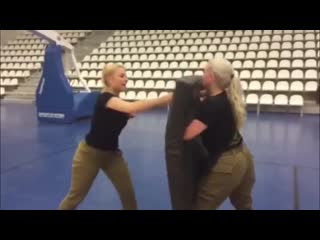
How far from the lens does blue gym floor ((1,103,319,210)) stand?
4.06 meters

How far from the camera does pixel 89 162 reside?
9.29 feet

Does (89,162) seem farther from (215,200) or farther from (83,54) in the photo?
(83,54)

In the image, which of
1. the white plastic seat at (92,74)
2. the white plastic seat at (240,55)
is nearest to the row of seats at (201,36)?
the white plastic seat at (240,55)

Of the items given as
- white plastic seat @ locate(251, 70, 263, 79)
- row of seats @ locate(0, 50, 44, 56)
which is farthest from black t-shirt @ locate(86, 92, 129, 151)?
row of seats @ locate(0, 50, 44, 56)

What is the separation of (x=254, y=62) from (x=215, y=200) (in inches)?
417

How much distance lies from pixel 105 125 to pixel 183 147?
2.59 ft

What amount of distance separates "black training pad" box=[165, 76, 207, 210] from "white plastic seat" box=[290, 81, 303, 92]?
29.9 ft

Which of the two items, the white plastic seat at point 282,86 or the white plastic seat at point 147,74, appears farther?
the white plastic seat at point 147,74

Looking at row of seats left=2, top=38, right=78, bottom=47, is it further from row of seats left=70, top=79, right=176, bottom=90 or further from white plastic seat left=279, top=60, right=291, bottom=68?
white plastic seat left=279, top=60, right=291, bottom=68

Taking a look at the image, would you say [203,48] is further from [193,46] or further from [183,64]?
[183,64]

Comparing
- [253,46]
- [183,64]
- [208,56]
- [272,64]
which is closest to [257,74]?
[272,64]

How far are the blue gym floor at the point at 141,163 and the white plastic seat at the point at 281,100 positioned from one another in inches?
35.5

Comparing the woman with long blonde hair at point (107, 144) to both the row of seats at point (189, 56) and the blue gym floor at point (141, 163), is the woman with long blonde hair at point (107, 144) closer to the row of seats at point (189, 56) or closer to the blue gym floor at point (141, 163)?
the blue gym floor at point (141, 163)

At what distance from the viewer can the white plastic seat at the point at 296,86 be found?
1055cm
